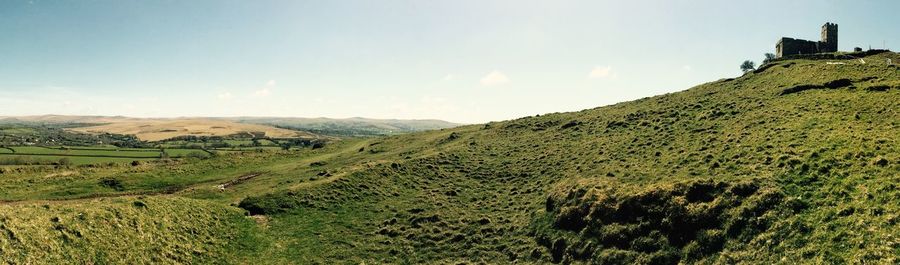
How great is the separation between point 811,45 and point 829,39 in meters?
3.92

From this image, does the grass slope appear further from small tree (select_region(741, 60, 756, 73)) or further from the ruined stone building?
small tree (select_region(741, 60, 756, 73))

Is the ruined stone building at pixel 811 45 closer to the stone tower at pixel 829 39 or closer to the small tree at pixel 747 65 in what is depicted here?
the stone tower at pixel 829 39

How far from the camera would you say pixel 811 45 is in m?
74.7

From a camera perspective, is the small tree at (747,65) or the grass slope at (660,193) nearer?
the grass slope at (660,193)

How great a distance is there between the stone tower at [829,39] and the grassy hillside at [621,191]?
27.3 meters

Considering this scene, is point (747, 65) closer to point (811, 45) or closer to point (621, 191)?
point (811, 45)

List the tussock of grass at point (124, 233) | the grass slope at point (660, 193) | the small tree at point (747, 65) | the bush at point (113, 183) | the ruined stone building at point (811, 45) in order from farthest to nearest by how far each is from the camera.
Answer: the small tree at point (747, 65) → the ruined stone building at point (811, 45) → the bush at point (113, 183) → the tussock of grass at point (124, 233) → the grass slope at point (660, 193)

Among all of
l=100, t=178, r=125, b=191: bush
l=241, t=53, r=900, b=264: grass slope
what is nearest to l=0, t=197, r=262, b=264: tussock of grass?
l=241, t=53, r=900, b=264: grass slope

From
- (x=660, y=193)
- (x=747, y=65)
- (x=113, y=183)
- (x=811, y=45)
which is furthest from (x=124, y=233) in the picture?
(x=747, y=65)

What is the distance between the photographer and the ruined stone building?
74.7m

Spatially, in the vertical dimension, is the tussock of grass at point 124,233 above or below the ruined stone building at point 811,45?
below

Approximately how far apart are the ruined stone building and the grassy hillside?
906 inches

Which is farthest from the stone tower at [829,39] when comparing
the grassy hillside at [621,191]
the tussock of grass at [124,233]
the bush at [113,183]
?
the bush at [113,183]

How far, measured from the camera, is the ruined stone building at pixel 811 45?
245 feet
